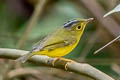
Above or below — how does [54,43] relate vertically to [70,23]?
below

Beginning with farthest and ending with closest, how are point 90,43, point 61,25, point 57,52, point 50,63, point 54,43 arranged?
point 90,43
point 61,25
point 54,43
point 57,52
point 50,63

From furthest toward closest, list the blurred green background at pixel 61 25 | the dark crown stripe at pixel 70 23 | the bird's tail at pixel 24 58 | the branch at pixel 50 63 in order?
the blurred green background at pixel 61 25, the dark crown stripe at pixel 70 23, the bird's tail at pixel 24 58, the branch at pixel 50 63

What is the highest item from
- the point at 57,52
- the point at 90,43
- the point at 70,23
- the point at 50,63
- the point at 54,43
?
the point at 90,43

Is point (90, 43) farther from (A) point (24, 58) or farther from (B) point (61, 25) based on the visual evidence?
(A) point (24, 58)

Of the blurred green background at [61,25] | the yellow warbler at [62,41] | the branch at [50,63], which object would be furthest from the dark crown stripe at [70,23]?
the blurred green background at [61,25]

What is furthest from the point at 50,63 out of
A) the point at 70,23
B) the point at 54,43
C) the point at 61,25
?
the point at 61,25

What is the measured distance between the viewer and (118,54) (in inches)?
163

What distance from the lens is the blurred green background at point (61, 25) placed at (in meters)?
3.91

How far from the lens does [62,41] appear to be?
114 inches

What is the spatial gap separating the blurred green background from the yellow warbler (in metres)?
0.74

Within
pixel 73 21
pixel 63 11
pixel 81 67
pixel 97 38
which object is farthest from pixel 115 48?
pixel 81 67

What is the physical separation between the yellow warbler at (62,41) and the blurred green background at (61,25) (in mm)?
735

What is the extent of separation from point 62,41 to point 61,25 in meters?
1.34

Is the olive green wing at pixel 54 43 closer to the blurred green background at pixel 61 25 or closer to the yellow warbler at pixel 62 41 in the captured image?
the yellow warbler at pixel 62 41
